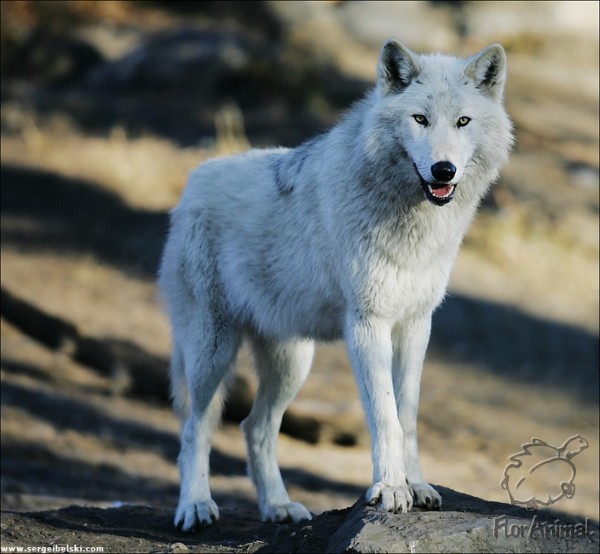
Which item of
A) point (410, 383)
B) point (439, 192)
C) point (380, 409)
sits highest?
point (439, 192)

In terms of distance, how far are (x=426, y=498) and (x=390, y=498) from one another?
14.0 inches

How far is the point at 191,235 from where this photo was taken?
5871 mm

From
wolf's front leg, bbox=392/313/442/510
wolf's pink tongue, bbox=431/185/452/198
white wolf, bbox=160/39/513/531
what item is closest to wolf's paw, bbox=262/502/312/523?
white wolf, bbox=160/39/513/531

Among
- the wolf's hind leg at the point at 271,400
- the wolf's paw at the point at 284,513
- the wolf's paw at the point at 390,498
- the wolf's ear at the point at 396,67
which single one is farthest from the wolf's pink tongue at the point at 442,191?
the wolf's paw at the point at 284,513

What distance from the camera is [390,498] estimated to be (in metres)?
4.27

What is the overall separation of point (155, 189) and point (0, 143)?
7.97ft

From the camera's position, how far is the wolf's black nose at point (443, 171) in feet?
14.0

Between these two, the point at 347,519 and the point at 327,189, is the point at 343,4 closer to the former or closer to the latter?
the point at 327,189

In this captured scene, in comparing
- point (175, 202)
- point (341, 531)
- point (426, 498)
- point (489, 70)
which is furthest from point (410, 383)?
point (175, 202)

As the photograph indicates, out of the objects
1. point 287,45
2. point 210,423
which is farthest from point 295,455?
point 287,45

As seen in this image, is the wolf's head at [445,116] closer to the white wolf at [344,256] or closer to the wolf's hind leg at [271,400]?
the white wolf at [344,256]

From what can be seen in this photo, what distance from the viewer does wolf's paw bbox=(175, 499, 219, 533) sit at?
539 centimetres

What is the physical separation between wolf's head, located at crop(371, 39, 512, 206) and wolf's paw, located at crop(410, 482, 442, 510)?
135 cm

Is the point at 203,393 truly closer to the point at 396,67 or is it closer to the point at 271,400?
the point at 271,400
